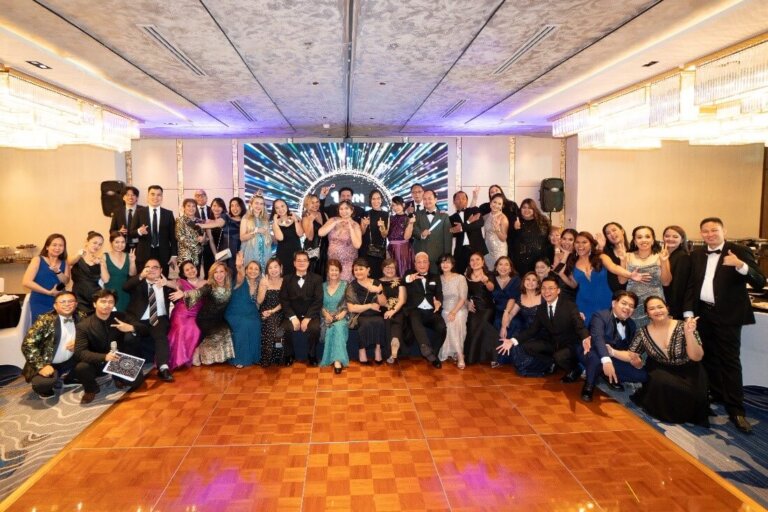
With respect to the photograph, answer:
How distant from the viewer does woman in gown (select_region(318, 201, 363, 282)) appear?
208 inches

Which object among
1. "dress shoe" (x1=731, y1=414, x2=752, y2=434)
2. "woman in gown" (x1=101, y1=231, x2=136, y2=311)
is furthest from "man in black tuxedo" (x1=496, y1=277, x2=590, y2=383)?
"woman in gown" (x1=101, y1=231, x2=136, y2=311)

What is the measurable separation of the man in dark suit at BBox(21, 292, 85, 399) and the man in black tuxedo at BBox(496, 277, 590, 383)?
3687 mm

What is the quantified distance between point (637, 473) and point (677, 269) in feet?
5.62

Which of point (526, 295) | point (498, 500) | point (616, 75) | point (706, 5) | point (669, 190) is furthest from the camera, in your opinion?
point (669, 190)

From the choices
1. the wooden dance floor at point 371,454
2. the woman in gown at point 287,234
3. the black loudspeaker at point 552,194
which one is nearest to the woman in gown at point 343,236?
the woman in gown at point 287,234

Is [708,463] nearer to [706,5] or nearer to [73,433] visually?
[706,5]

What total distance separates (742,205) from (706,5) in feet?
22.5

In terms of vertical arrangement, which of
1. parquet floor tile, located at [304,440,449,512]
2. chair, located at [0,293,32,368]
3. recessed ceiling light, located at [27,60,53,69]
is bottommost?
parquet floor tile, located at [304,440,449,512]

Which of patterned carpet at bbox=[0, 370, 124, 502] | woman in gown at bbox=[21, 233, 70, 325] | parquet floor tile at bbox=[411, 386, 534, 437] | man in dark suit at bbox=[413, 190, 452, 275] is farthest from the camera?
man in dark suit at bbox=[413, 190, 452, 275]

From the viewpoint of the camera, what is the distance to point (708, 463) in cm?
297

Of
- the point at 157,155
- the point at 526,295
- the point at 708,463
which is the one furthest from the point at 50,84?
the point at 708,463

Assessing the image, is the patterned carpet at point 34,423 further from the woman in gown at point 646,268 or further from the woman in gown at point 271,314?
the woman in gown at point 646,268

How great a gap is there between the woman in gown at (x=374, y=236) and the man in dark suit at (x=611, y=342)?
2414 mm

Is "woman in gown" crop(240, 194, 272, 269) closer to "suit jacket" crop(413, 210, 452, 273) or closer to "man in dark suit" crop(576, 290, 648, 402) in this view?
"suit jacket" crop(413, 210, 452, 273)
